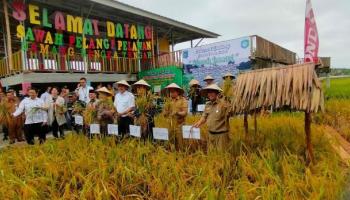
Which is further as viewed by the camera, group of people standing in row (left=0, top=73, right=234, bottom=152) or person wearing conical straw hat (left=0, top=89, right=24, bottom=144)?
person wearing conical straw hat (left=0, top=89, right=24, bottom=144)

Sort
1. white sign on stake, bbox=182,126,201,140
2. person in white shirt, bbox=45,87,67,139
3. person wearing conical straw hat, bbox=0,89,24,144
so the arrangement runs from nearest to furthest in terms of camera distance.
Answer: white sign on stake, bbox=182,126,201,140
person in white shirt, bbox=45,87,67,139
person wearing conical straw hat, bbox=0,89,24,144

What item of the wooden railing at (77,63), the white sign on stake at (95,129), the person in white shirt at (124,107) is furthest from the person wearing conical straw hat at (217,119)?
the wooden railing at (77,63)

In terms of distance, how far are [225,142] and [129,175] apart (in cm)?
146

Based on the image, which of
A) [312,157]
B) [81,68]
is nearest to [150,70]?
[81,68]

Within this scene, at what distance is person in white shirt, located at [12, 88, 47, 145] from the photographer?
662cm

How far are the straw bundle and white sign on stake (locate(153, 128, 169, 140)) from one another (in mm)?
944

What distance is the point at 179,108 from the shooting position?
4.88 meters

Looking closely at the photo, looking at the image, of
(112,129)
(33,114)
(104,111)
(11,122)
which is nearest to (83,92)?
(33,114)

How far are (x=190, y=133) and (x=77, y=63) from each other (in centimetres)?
849

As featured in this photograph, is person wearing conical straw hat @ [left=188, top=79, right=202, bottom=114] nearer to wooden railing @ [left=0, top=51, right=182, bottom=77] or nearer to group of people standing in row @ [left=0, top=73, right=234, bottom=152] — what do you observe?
group of people standing in row @ [left=0, top=73, right=234, bottom=152]

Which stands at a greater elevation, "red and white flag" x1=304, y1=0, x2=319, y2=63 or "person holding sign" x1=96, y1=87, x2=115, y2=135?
"red and white flag" x1=304, y1=0, x2=319, y2=63

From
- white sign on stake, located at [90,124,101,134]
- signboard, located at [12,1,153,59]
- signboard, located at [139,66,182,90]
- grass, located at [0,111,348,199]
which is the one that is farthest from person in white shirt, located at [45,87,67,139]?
signboard, located at [139,66,182,90]

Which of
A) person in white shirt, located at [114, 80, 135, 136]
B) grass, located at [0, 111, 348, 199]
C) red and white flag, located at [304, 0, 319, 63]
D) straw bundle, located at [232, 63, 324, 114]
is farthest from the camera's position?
person in white shirt, located at [114, 80, 135, 136]

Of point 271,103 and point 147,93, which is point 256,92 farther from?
point 147,93
